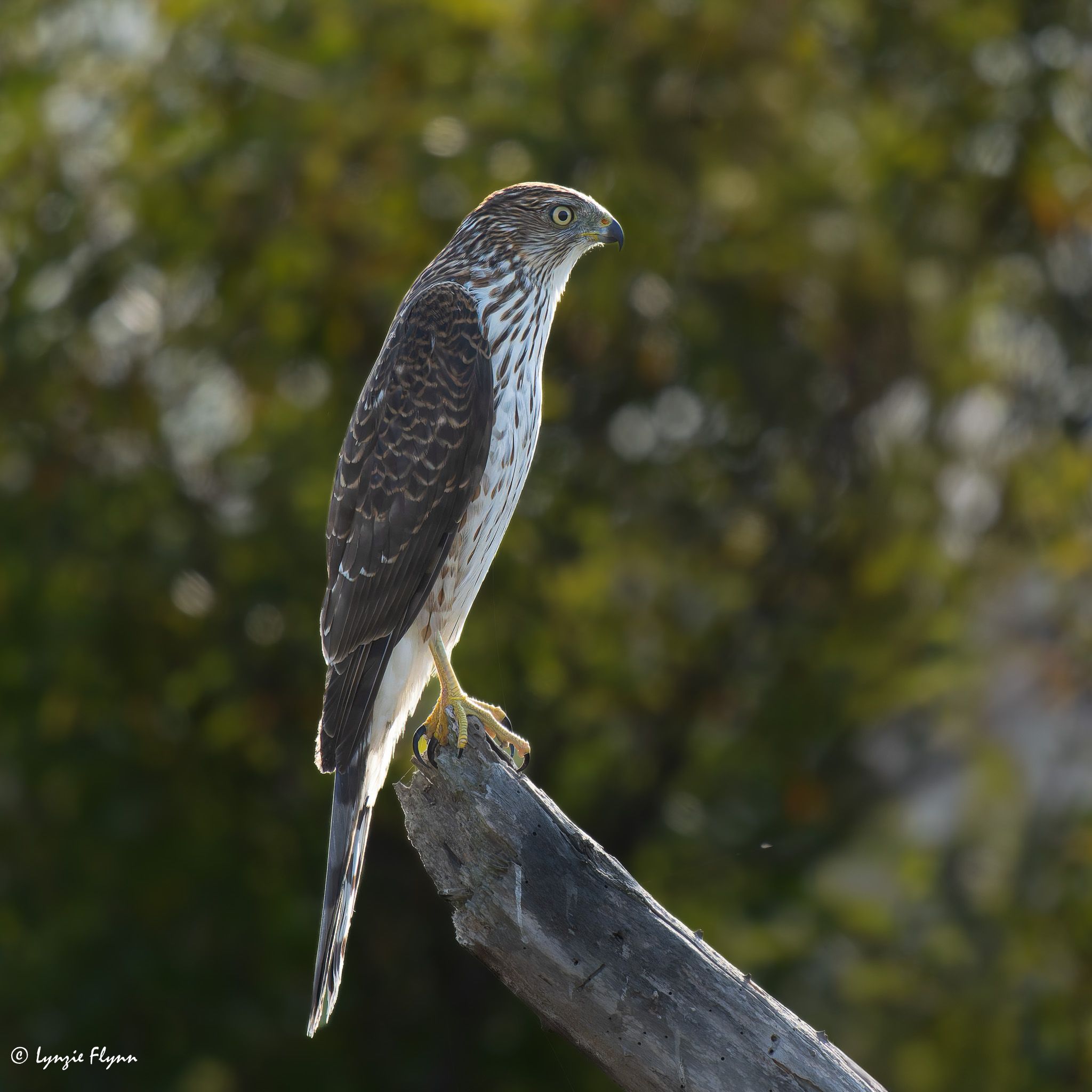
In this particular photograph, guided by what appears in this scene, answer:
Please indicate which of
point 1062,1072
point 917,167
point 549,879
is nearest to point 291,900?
point 1062,1072

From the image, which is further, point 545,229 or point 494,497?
point 545,229

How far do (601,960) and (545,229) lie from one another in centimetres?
241

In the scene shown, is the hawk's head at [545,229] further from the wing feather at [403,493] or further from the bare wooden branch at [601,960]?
the bare wooden branch at [601,960]

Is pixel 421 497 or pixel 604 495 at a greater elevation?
pixel 421 497

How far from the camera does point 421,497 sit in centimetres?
403

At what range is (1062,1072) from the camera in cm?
660

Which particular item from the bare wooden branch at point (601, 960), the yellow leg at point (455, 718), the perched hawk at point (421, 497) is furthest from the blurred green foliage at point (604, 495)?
the bare wooden branch at point (601, 960)

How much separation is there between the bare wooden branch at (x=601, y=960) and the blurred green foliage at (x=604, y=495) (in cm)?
351

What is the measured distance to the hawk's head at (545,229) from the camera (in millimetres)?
4379

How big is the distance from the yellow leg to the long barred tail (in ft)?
1.14

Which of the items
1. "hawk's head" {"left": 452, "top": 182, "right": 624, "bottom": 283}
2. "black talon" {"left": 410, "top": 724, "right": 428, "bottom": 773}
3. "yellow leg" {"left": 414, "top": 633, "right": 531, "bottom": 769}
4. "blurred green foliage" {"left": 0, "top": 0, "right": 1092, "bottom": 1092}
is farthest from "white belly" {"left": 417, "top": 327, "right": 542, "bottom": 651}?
"blurred green foliage" {"left": 0, "top": 0, "right": 1092, "bottom": 1092}
